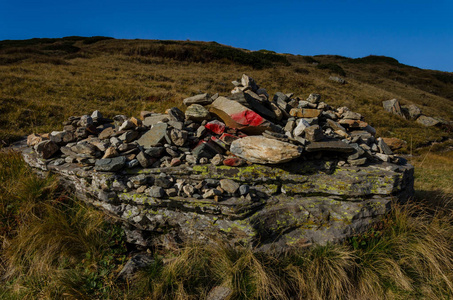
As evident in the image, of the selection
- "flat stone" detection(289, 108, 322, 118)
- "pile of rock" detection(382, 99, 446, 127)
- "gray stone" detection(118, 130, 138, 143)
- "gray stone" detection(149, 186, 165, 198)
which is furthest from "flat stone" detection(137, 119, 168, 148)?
"pile of rock" detection(382, 99, 446, 127)

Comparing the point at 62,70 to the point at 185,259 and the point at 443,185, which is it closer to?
the point at 185,259

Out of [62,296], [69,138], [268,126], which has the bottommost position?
[62,296]

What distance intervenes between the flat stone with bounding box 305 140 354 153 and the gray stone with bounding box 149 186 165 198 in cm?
316

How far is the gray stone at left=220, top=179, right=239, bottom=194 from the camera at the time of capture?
464 cm

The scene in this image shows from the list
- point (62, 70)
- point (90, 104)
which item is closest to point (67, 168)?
point (90, 104)

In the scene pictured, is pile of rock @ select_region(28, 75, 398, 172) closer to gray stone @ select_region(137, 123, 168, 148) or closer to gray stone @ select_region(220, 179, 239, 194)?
gray stone @ select_region(137, 123, 168, 148)

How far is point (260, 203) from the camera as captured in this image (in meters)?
4.59

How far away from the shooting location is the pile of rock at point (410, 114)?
2624 centimetres

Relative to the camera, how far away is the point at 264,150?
4.93 metres

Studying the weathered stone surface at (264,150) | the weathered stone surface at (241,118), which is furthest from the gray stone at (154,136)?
Result: the weathered stone surface at (264,150)

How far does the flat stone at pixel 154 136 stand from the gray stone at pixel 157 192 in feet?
3.92

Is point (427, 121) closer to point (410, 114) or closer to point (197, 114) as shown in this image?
point (410, 114)

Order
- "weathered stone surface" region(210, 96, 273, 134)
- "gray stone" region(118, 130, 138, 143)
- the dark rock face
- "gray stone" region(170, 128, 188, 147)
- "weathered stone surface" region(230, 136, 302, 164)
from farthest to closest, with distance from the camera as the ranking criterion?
"weathered stone surface" region(210, 96, 273, 134) → "gray stone" region(118, 130, 138, 143) → "gray stone" region(170, 128, 188, 147) → "weathered stone surface" region(230, 136, 302, 164) → the dark rock face

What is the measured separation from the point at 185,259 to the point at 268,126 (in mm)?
3483
